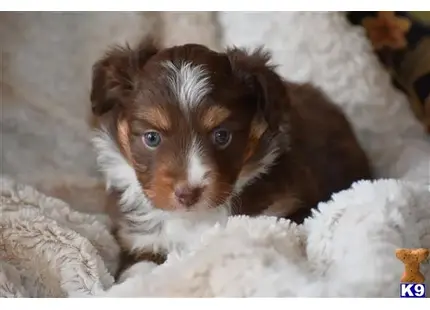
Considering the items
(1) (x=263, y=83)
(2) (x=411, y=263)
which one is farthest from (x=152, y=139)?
(2) (x=411, y=263)

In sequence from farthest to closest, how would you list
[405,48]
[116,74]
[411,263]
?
[405,48] < [116,74] < [411,263]

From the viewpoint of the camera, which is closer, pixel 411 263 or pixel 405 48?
pixel 411 263

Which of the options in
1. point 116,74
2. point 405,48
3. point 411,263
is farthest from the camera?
point 405,48

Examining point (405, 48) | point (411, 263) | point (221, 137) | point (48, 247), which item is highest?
point (405, 48)

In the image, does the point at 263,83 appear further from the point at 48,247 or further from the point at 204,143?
the point at 48,247

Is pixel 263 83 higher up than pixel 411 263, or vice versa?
pixel 263 83

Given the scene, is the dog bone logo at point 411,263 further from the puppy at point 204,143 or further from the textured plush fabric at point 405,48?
the textured plush fabric at point 405,48

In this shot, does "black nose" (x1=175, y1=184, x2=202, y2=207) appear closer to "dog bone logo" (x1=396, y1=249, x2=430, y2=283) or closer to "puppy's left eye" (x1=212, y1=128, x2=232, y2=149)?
"puppy's left eye" (x1=212, y1=128, x2=232, y2=149)

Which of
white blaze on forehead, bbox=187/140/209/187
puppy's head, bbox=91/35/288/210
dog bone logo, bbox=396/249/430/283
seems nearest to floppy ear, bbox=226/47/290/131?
puppy's head, bbox=91/35/288/210
